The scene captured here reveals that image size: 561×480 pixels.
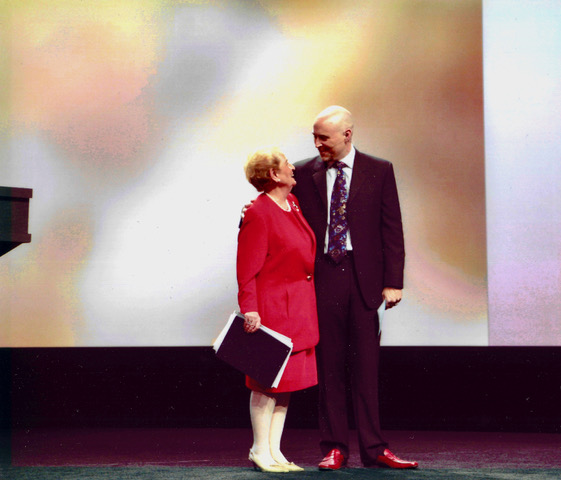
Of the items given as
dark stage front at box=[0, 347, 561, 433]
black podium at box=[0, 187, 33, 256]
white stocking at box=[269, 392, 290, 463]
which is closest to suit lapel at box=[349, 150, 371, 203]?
white stocking at box=[269, 392, 290, 463]

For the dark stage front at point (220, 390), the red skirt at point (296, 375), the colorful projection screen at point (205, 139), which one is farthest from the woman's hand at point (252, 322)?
the dark stage front at point (220, 390)

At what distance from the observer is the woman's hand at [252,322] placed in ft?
9.35

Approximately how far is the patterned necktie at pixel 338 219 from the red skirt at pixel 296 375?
365mm

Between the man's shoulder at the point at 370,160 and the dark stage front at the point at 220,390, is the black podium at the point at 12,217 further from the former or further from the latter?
the dark stage front at the point at 220,390

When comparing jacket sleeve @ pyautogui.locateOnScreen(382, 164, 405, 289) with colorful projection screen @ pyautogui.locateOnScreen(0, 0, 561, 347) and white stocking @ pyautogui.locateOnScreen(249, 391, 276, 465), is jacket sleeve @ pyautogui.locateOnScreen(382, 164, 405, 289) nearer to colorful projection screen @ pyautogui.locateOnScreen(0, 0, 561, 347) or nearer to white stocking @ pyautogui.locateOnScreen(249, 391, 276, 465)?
white stocking @ pyautogui.locateOnScreen(249, 391, 276, 465)

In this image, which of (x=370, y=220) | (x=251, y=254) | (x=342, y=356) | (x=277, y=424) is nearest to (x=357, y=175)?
(x=370, y=220)

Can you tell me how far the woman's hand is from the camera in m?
2.85

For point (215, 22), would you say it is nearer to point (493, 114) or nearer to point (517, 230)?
point (493, 114)

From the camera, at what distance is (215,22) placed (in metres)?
4.14

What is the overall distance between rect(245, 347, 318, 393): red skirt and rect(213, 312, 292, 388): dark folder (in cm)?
7

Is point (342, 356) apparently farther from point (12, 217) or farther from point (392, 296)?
point (12, 217)

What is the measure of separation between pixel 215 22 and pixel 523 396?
2.37 m

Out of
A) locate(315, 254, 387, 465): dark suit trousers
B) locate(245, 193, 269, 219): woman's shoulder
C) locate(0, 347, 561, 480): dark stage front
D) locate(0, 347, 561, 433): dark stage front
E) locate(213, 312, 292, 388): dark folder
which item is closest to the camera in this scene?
locate(213, 312, 292, 388): dark folder

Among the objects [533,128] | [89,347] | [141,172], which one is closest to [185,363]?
[89,347]
